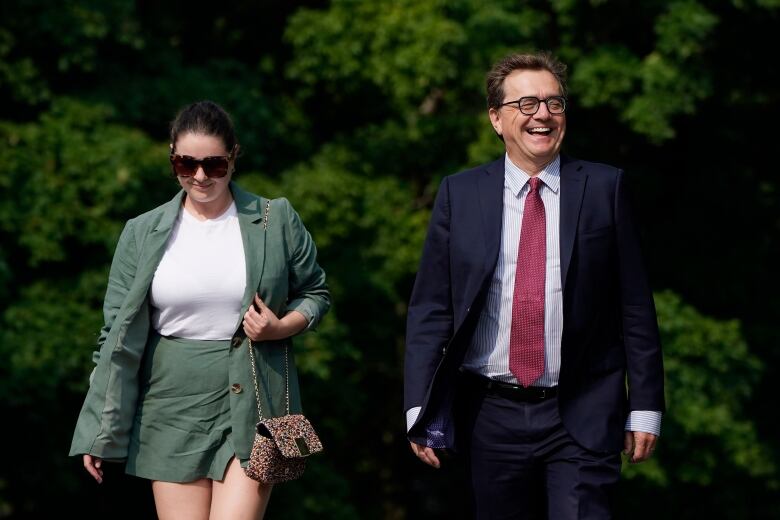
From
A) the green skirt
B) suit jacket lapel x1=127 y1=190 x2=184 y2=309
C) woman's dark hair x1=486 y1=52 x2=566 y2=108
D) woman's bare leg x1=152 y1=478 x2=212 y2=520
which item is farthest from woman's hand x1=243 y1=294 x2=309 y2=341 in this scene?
woman's dark hair x1=486 y1=52 x2=566 y2=108

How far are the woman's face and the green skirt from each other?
1.53 ft

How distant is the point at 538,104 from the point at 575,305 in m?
0.63

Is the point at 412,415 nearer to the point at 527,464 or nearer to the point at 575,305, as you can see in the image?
the point at 527,464

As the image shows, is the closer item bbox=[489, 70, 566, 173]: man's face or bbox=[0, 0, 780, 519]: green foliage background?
bbox=[489, 70, 566, 173]: man's face

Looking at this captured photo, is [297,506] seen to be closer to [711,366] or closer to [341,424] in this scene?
[341,424]

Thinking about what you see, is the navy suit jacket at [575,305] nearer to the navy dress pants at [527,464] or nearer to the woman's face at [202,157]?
the navy dress pants at [527,464]

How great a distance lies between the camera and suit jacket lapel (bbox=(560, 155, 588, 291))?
14.5 ft

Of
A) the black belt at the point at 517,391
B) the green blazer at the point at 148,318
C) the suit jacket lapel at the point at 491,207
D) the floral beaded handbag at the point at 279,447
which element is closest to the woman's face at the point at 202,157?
the green blazer at the point at 148,318

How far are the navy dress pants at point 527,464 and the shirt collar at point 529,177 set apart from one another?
0.65m

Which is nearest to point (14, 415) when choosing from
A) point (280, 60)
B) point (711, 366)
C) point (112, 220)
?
point (112, 220)

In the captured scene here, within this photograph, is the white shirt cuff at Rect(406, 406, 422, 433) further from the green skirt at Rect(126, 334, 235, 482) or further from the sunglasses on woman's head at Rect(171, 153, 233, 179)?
the sunglasses on woman's head at Rect(171, 153, 233, 179)

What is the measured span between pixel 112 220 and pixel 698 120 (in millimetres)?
6452

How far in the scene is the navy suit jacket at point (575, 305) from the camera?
445 cm

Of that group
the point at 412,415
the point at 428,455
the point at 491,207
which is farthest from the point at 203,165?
the point at 428,455
